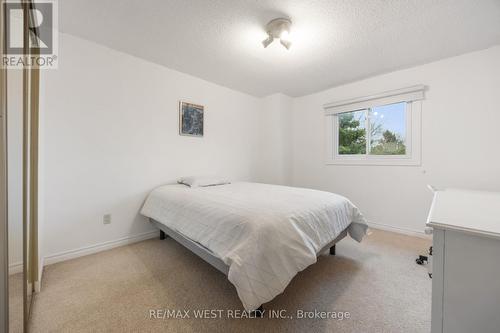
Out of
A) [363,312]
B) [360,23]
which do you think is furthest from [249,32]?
[363,312]

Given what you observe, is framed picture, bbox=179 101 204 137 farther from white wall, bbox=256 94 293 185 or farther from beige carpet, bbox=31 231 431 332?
beige carpet, bbox=31 231 431 332

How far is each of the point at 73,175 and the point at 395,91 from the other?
412 centimetres

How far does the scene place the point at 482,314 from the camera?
72 cm

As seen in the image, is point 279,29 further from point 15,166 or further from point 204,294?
point 204,294

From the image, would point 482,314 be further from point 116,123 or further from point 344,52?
point 116,123

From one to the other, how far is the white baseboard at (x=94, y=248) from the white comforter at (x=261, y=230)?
2.62ft

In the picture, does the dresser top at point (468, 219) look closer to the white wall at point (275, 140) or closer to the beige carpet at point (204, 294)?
the beige carpet at point (204, 294)

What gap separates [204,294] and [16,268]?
1.09 meters

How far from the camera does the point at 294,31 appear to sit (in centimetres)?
→ 194

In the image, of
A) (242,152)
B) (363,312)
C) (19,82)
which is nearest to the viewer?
(19,82)

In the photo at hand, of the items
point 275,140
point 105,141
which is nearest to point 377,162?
point 275,140
